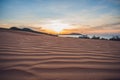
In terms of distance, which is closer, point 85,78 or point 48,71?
point 85,78

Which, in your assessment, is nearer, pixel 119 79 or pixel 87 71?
pixel 119 79

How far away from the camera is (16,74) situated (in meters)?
1.11

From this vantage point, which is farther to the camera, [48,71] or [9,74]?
[48,71]

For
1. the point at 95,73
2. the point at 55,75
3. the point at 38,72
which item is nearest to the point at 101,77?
the point at 95,73

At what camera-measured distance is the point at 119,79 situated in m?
1.11

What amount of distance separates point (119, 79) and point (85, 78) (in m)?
0.26

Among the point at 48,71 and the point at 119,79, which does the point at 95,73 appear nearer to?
the point at 119,79

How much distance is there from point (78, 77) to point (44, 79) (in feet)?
0.85

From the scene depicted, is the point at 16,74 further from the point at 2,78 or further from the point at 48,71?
the point at 48,71

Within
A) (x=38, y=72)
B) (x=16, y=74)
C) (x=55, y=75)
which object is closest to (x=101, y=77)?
(x=55, y=75)

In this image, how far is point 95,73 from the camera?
1.21 metres

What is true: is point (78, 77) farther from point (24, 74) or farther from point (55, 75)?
point (24, 74)

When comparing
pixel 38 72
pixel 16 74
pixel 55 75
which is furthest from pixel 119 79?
pixel 16 74

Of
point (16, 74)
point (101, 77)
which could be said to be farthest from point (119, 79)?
point (16, 74)
